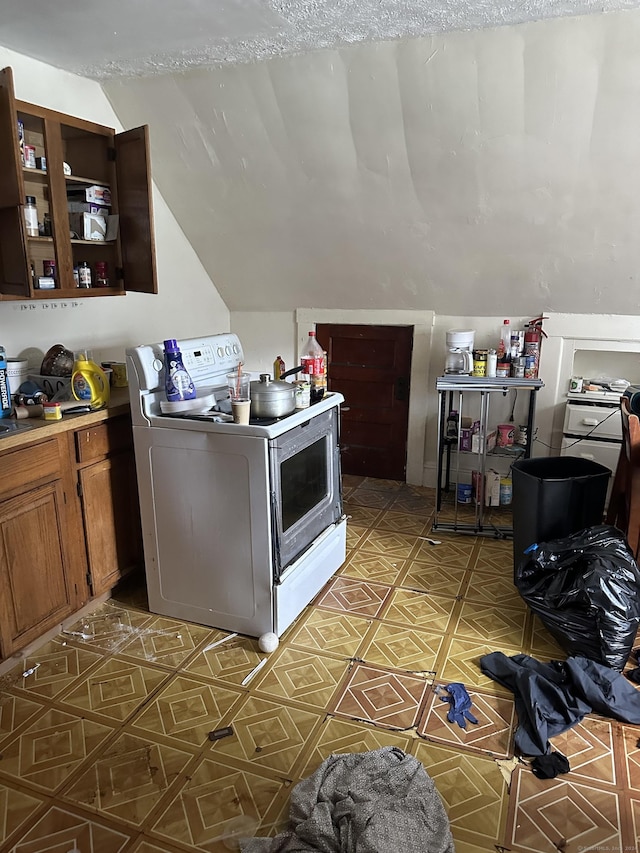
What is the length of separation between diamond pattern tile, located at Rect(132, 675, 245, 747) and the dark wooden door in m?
2.32

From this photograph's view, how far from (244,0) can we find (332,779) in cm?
260

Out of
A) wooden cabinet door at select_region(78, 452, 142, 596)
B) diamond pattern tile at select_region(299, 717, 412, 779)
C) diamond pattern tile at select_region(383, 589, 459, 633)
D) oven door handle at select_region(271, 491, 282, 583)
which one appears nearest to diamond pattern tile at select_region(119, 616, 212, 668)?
wooden cabinet door at select_region(78, 452, 142, 596)

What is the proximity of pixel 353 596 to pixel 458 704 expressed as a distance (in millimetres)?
815

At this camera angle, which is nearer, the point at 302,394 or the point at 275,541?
the point at 275,541

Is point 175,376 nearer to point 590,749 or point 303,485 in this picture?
point 303,485

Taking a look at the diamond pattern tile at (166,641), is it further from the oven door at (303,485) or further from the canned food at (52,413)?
the canned food at (52,413)

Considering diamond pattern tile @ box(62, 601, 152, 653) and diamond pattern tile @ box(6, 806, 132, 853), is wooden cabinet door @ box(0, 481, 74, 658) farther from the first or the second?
diamond pattern tile @ box(6, 806, 132, 853)

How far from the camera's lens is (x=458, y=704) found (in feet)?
6.99

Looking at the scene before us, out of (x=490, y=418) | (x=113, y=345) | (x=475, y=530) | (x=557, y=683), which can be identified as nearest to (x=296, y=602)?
(x=557, y=683)

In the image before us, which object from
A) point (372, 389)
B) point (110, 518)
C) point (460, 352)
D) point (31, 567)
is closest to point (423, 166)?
point (460, 352)

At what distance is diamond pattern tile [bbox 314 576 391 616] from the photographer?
2750mm

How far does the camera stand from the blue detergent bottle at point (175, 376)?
2.46 m

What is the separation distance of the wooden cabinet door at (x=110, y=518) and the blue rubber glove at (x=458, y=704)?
60.1 inches

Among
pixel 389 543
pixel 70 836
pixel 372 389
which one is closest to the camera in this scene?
pixel 70 836
